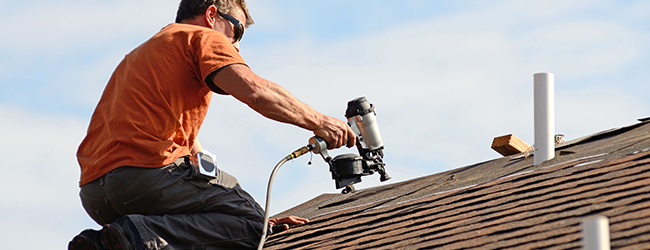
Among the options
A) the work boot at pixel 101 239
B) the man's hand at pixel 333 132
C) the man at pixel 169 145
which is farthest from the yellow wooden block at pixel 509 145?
the work boot at pixel 101 239

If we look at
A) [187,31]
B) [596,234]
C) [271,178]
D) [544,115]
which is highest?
[187,31]

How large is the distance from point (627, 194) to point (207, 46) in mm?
2015

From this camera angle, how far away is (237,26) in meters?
4.25

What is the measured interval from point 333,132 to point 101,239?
130cm

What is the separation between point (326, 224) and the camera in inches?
164

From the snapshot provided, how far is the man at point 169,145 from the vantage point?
337 centimetres

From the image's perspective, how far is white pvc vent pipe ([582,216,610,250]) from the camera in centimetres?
191

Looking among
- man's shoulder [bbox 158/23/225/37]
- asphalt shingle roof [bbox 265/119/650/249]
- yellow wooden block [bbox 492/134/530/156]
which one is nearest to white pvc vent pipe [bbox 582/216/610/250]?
asphalt shingle roof [bbox 265/119/650/249]

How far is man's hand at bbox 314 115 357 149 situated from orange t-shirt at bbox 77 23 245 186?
58 cm

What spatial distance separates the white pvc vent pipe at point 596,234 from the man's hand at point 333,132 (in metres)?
1.94

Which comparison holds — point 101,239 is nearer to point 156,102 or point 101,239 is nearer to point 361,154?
point 156,102

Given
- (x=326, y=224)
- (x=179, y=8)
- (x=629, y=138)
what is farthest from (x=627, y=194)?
(x=179, y=8)

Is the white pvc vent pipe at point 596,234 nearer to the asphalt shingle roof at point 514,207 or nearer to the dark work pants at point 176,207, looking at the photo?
the asphalt shingle roof at point 514,207

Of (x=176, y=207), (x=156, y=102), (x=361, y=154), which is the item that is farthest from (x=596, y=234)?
(x=361, y=154)
